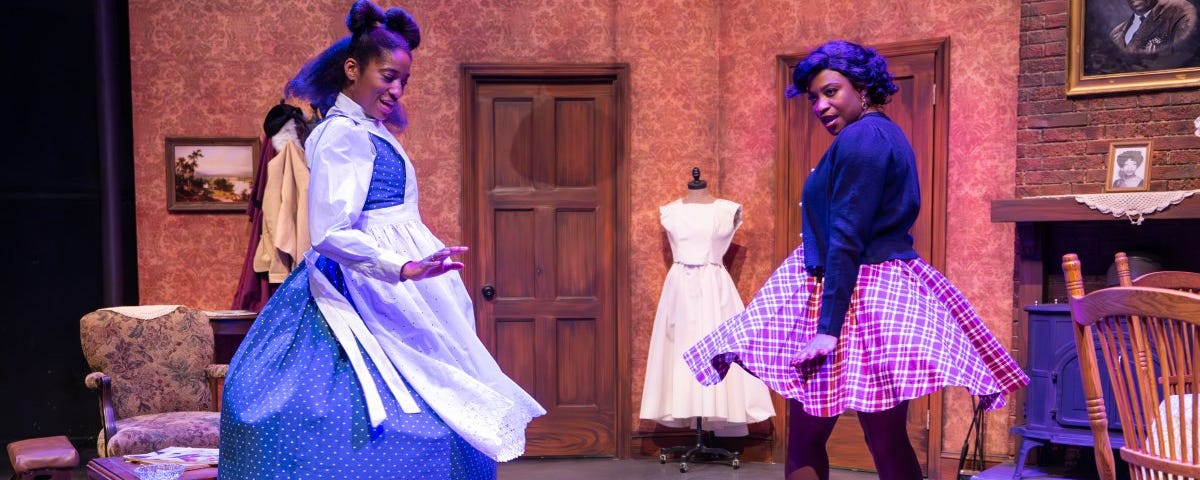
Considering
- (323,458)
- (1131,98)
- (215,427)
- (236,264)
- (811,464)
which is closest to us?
(323,458)

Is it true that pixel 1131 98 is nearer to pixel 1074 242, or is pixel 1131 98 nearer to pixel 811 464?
pixel 1074 242

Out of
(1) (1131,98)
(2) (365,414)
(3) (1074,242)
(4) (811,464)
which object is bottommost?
(4) (811,464)

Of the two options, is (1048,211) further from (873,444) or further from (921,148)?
(873,444)

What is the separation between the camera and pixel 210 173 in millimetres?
5090

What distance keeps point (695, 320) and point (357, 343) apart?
9.48 ft

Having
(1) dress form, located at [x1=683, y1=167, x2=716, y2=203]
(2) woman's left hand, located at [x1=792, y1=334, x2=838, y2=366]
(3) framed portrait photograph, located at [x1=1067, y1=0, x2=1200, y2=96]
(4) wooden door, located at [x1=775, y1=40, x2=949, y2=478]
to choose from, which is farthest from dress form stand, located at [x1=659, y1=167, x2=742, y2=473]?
(2) woman's left hand, located at [x1=792, y1=334, x2=838, y2=366]

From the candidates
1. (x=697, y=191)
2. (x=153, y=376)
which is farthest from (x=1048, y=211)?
(x=153, y=376)

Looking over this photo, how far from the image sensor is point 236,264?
5129 mm

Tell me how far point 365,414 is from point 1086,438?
10.8 ft

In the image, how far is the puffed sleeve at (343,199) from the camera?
2188 mm

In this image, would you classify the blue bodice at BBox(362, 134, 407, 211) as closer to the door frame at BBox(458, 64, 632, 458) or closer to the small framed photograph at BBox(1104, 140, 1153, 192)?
the door frame at BBox(458, 64, 632, 458)

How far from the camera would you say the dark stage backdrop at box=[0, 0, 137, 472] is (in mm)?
5191

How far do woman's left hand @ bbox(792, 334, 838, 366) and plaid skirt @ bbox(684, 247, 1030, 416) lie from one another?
34mm

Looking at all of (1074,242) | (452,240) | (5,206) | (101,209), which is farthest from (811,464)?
(5,206)
